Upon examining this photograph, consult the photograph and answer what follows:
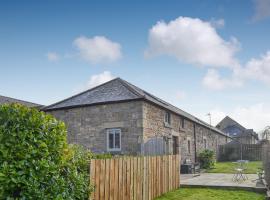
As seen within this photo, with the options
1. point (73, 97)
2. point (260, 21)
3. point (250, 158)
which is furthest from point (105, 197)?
point (250, 158)

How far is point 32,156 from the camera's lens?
489 cm

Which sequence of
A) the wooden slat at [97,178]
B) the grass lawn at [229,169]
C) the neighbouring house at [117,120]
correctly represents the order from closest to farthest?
1. the wooden slat at [97,178]
2. the neighbouring house at [117,120]
3. the grass lawn at [229,169]

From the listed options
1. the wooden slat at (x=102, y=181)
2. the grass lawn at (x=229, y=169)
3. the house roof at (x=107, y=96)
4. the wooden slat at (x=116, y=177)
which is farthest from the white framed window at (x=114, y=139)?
the wooden slat at (x=102, y=181)

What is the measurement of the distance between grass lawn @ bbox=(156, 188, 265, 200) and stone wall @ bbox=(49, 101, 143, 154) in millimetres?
4842

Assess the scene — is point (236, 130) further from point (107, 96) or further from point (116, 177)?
point (116, 177)

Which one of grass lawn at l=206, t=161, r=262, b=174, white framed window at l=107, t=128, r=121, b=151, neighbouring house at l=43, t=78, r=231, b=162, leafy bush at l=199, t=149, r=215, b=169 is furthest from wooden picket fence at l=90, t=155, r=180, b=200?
leafy bush at l=199, t=149, r=215, b=169

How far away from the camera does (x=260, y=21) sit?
44.3ft

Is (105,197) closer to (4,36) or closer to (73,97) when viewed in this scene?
Answer: (4,36)

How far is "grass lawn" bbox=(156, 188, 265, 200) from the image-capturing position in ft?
34.2

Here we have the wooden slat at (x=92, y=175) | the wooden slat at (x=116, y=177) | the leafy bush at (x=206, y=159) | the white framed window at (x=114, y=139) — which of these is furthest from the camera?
the leafy bush at (x=206, y=159)

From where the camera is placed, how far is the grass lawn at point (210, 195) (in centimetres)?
1042

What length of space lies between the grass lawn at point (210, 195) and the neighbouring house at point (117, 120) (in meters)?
3.47

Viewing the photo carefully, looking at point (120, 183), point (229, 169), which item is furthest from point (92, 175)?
point (229, 169)

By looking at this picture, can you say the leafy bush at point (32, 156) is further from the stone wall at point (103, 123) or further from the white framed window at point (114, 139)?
the white framed window at point (114, 139)
